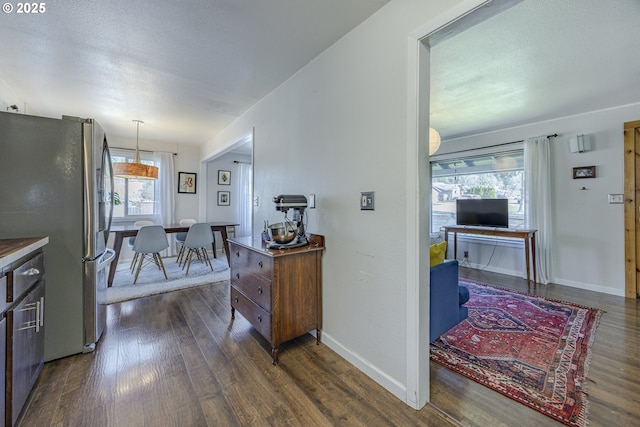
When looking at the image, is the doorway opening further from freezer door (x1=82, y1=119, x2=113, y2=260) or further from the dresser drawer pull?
the dresser drawer pull

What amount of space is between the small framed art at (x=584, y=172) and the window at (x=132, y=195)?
7.20 meters

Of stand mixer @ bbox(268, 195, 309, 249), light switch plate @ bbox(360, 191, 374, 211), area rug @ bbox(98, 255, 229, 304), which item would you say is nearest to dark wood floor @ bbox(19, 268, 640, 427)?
stand mixer @ bbox(268, 195, 309, 249)

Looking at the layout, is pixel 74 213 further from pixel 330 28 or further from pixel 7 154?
pixel 330 28

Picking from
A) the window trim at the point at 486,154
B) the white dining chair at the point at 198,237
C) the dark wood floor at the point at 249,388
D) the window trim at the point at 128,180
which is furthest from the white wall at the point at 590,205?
the window trim at the point at 128,180

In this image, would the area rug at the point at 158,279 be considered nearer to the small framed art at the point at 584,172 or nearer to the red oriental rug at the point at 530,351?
the red oriental rug at the point at 530,351

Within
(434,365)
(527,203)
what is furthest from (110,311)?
(527,203)

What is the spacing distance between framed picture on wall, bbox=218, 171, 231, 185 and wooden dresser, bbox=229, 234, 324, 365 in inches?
165

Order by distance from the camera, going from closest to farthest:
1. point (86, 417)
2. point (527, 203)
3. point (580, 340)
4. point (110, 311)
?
point (86, 417)
point (580, 340)
point (110, 311)
point (527, 203)

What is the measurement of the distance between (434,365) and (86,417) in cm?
212

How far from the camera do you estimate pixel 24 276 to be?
1.35 m

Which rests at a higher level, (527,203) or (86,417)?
(527,203)

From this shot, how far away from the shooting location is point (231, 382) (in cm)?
162

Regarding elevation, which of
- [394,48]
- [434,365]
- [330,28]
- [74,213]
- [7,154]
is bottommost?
[434,365]

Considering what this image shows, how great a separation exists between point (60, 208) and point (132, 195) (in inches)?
148
